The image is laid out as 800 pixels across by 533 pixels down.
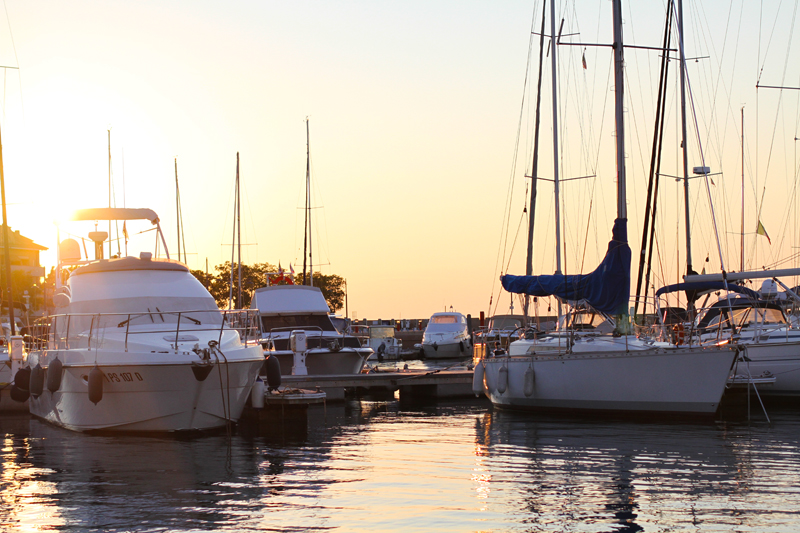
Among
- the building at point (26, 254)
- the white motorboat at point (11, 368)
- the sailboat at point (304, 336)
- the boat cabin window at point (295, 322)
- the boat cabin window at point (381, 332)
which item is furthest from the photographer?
the building at point (26, 254)

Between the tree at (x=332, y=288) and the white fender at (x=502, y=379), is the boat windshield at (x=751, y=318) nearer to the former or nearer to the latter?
the white fender at (x=502, y=379)

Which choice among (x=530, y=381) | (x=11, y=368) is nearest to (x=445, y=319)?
(x=530, y=381)

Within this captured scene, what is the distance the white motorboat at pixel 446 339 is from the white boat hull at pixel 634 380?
34936 mm

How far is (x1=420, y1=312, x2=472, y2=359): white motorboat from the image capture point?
5441 cm

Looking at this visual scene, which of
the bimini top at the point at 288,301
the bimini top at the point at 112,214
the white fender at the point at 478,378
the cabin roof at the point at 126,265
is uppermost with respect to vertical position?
the bimini top at the point at 112,214

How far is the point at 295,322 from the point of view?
28.6m

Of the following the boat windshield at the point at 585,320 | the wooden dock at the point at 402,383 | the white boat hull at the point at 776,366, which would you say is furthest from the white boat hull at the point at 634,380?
the wooden dock at the point at 402,383

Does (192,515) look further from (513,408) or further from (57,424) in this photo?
(513,408)

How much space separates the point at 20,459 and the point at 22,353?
852 cm

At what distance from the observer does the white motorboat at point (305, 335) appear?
24.8 metres

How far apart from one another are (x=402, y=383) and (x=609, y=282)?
733 cm

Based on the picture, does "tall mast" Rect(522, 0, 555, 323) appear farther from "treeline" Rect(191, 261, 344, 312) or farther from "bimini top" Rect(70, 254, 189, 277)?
"treeline" Rect(191, 261, 344, 312)

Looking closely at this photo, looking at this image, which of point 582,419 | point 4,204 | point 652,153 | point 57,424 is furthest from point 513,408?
point 4,204

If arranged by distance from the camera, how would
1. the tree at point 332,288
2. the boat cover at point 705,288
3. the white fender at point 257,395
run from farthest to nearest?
the tree at point 332,288 < the boat cover at point 705,288 < the white fender at point 257,395
